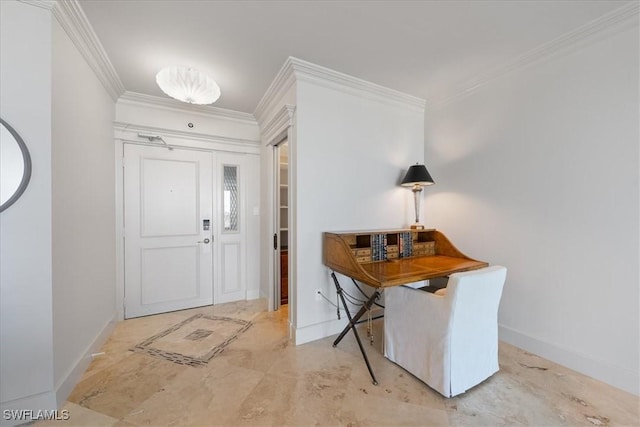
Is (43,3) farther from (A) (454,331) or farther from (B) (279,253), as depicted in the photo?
(A) (454,331)

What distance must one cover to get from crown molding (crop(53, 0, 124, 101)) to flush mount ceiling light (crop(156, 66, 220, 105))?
1.63 ft

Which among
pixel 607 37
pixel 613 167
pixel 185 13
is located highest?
pixel 185 13

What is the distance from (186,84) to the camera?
2.08 meters

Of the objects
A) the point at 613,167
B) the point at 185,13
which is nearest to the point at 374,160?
the point at 613,167

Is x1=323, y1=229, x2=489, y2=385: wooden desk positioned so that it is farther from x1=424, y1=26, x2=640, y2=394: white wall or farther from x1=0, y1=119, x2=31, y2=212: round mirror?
x1=0, y1=119, x2=31, y2=212: round mirror

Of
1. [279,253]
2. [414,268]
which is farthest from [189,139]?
[414,268]

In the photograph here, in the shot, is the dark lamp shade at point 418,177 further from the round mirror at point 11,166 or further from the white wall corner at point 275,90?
the round mirror at point 11,166

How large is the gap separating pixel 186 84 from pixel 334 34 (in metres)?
1.29

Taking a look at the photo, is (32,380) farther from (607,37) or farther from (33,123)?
(607,37)

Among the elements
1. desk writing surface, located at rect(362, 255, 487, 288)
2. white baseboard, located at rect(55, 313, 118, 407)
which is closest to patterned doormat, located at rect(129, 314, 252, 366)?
white baseboard, located at rect(55, 313, 118, 407)

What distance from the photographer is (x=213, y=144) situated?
325 cm

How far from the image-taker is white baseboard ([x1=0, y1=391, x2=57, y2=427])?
55.5 inches

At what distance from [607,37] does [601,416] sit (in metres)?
2.57

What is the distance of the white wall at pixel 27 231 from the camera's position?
1.41 m
